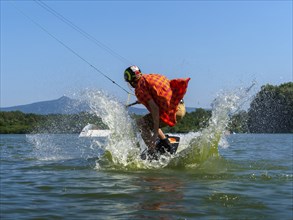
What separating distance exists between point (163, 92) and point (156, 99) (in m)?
0.21

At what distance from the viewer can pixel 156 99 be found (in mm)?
9836

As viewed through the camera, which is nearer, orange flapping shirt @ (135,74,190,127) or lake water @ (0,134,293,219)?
lake water @ (0,134,293,219)

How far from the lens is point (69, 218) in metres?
5.27

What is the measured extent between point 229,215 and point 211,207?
42 centimetres

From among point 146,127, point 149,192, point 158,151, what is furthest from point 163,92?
point 149,192

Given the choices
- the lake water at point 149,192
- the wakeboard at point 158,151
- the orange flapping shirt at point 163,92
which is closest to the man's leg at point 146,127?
the wakeboard at point 158,151

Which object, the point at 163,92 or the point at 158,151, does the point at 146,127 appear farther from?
the point at 163,92

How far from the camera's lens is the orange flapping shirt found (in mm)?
9742

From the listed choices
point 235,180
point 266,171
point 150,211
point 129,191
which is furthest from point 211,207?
point 266,171

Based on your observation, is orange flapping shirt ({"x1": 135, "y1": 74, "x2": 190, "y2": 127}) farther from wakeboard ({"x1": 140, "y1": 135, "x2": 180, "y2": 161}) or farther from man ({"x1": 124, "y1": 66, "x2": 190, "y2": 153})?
wakeboard ({"x1": 140, "y1": 135, "x2": 180, "y2": 161})

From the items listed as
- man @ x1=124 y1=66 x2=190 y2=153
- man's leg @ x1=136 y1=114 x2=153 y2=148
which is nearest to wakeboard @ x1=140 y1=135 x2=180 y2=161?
man @ x1=124 y1=66 x2=190 y2=153

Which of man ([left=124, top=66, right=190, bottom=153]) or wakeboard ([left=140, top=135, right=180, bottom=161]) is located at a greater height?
man ([left=124, top=66, right=190, bottom=153])

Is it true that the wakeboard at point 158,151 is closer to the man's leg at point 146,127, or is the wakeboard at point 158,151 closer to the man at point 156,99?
the man at point 156,99

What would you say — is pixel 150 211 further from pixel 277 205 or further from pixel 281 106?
pixel 281 106
